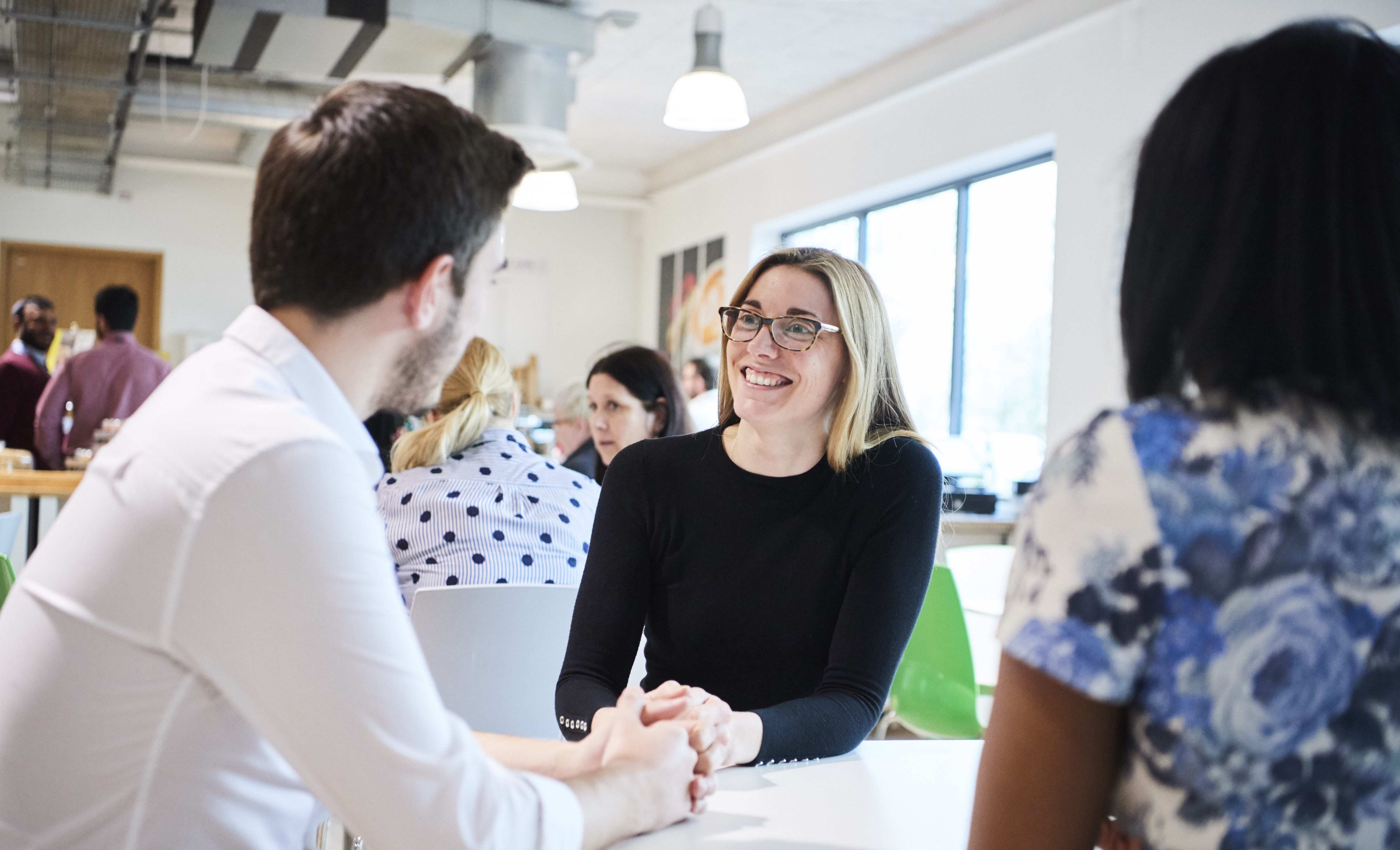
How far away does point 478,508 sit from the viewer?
232cm

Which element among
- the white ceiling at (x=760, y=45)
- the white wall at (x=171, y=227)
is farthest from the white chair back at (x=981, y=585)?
the white wall at (x=171, y=227)

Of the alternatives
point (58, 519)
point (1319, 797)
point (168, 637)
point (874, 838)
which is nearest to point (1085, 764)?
point (1319, 797)

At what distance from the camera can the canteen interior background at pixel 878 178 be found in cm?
540

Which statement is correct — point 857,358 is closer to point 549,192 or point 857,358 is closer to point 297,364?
point 297,364

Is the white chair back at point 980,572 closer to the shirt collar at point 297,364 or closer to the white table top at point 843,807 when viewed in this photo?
the white table top at point 843,807

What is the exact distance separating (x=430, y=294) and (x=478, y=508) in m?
1.34

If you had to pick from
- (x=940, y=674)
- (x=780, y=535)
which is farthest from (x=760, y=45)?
(x=780, y=535)

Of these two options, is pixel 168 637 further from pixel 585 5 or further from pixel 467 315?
pixel 585 5

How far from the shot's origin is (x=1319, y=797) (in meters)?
0.74

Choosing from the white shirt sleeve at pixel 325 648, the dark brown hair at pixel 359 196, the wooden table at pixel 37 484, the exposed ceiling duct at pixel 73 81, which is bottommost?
the wooden table at pixel 37 484

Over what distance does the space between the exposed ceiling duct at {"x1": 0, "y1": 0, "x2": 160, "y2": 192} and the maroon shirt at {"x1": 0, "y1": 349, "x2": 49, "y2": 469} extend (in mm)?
1656

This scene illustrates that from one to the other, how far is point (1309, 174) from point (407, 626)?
0.74 meters

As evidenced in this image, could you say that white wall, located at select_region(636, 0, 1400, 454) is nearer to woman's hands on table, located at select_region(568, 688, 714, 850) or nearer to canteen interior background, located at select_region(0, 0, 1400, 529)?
canteen interior background, located at select_region(0, 0, 1400, 529)

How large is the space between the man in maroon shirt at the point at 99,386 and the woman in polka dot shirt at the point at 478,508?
3.51m
